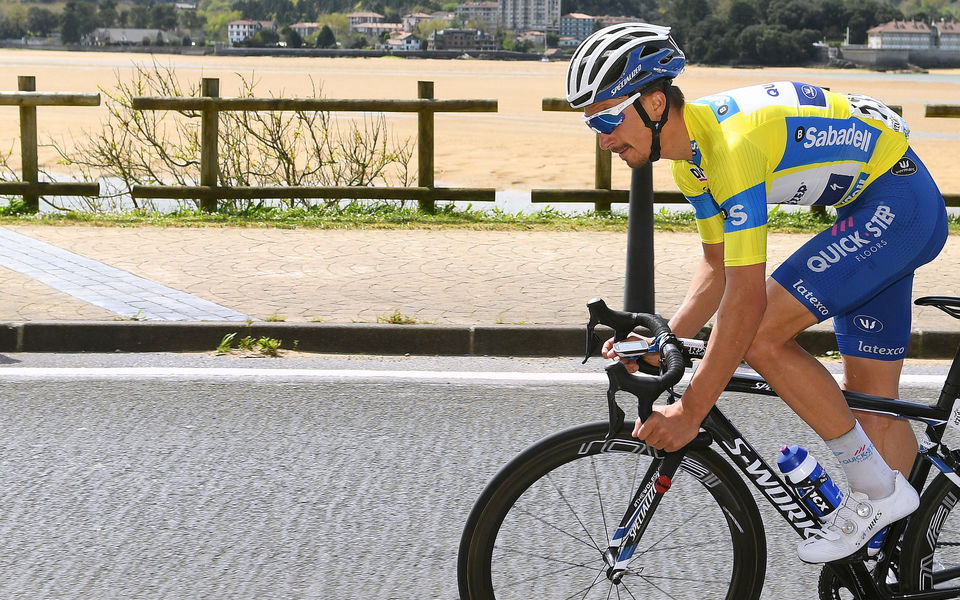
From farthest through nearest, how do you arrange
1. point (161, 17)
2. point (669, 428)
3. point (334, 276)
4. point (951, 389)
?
point (161, 17)
point (334, 276)
point (951, 389)
point (669, 428)

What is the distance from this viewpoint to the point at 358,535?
4109 mm

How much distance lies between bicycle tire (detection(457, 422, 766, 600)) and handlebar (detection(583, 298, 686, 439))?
0.41 ft

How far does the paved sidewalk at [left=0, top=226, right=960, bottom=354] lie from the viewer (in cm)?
732

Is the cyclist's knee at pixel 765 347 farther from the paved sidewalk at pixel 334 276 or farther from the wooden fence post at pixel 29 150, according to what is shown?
the wooden fence post at pixel 29 150

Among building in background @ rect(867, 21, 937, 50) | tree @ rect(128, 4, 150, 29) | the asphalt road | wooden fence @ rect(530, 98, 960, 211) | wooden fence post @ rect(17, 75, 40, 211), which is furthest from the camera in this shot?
tree @ rect(128, 4, 150, 29)

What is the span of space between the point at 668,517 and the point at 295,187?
897cm

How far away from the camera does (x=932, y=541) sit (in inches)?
120

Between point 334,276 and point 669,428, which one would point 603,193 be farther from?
point 669,428

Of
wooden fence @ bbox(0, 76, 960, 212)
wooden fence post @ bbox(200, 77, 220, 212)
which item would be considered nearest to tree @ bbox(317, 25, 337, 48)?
wooden fence @ bbox(0, 76, 960, 212)

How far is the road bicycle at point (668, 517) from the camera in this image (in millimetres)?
2879

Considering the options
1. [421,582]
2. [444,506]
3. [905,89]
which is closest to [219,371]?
[444,506]

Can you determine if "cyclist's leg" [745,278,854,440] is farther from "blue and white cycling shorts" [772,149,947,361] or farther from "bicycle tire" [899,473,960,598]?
"bicycle tire" [899,473,960,598]

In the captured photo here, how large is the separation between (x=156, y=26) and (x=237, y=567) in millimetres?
202857

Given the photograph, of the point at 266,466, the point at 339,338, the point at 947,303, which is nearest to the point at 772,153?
the point at 947,303
